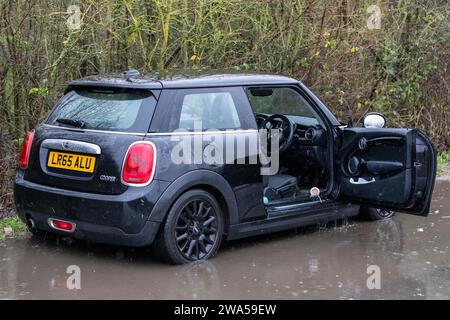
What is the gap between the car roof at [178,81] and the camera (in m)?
5.91

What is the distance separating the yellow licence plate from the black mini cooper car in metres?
0.01

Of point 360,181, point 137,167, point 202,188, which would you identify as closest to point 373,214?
point 360,181

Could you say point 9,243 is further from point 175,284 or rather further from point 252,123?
point 252,123

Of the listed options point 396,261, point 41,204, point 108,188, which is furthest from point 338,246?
point 41,204

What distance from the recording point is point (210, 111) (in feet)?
20.1

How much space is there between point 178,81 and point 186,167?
0.75 metres

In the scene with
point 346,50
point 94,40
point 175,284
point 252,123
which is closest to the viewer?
point 175,284

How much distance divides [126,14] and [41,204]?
3.30 meters

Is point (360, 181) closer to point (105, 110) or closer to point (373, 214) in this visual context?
point (373, 214)

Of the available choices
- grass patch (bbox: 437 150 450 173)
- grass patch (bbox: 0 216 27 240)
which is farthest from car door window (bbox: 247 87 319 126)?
grass patch (bbox: 437 150 450 173)

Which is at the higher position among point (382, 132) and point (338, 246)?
point (382, 132)

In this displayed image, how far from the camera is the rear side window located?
19.6 feet

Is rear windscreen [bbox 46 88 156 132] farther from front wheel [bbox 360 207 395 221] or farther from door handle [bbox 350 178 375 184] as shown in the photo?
front wheel [bbox 360 207 395 221]
